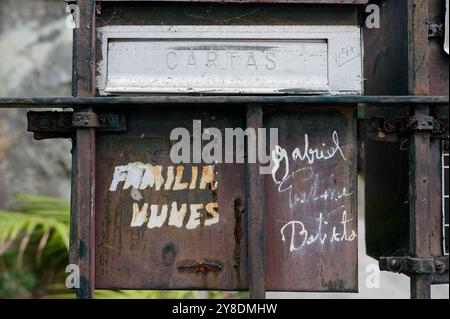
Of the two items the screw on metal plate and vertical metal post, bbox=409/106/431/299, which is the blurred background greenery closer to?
the screw on metal plate

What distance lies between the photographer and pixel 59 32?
497 cm

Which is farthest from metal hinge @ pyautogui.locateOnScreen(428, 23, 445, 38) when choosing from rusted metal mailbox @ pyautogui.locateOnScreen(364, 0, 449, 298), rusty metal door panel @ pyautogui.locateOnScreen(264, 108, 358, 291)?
rusty metal door panel @ pyautogui.locateOnScreen(264, 108, 358, 291)

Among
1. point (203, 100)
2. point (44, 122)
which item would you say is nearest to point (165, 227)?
point (203, 100)

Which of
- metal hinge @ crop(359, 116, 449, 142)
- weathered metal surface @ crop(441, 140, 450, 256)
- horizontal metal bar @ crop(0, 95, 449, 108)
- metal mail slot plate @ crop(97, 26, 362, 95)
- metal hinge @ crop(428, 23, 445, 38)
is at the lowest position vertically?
weathered metal surface @ crop(441, 140, 450, 256)

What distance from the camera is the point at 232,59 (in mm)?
2123

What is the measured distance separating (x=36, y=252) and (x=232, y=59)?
2.56 meters

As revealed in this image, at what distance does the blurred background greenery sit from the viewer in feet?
12.2

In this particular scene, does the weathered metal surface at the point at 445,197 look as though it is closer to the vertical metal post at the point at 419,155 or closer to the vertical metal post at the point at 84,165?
the vertical metal post at the point at 419,155

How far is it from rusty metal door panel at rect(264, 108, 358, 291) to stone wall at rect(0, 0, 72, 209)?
318 cm

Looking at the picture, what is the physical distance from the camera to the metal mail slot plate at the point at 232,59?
212 cm

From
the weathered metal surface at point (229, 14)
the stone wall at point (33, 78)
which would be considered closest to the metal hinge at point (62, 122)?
the weathered metal surface at point (229, 14)

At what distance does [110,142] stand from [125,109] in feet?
0.49

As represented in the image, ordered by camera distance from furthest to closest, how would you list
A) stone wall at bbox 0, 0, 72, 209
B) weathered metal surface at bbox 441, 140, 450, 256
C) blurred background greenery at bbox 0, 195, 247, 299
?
stone wall at bbox 0, 0, 72, 209, blurred background greenery at bbox 0, 195, 247, 299, weathered metal surface at bbox 441, 140, 450, 256
